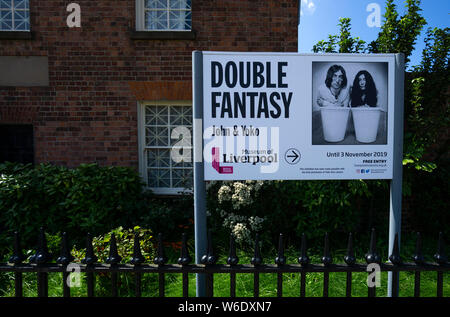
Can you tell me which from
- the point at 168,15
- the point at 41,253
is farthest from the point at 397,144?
the point at 168,15

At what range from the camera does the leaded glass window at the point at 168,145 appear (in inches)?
219

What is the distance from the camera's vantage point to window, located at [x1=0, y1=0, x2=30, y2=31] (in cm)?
552

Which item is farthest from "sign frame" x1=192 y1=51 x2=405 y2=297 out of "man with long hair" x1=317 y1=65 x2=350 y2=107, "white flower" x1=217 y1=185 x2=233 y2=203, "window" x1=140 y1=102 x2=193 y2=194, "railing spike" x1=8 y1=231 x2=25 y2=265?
"window" x1=140 y1=102 x2=193 y2=194

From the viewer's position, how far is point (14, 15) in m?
5.53

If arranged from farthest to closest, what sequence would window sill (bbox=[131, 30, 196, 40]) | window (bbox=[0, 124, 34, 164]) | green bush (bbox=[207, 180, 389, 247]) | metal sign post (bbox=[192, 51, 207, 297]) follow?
window (bbox=[0, 124, 34, 164]) → window sill (bbox=[131, 30, 196, 40]) → green bush (bbox=[207, 180, 389, 247]) → metal sign post (bbox=[192, 51, 207, 297])

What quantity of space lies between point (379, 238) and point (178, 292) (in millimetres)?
3549

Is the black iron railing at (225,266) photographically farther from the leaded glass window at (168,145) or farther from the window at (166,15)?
the window at (166,15)

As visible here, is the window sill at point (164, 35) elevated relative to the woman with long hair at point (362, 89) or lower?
elevated

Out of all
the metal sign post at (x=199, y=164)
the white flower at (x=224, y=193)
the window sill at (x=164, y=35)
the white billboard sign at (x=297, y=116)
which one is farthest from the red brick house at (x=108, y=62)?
the white billboard sign at (x=297, y=116)

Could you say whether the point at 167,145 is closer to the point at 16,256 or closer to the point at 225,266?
the point at 16,256

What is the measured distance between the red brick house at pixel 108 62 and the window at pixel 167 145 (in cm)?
6

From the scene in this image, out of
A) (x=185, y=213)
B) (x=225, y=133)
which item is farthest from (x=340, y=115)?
(x=185, y=213)

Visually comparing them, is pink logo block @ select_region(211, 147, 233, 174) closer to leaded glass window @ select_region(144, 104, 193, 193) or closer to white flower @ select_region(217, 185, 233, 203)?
white flower @ select_region(217, 185, 233, 203)

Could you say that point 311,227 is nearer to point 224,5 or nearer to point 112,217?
point 112,217
